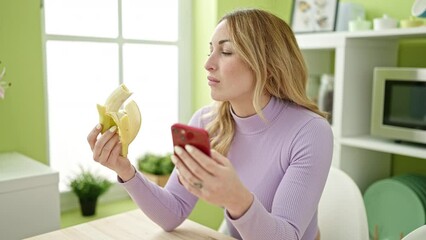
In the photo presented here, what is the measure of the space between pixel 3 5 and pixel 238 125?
1.02 m

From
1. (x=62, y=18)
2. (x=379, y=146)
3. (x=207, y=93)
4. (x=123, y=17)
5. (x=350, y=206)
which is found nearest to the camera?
(x=350, y=206)

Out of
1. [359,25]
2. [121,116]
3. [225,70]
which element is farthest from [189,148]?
[359,25]

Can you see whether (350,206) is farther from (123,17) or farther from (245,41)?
(123,17)

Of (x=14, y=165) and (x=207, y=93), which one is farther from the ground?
(x=207, y=93)

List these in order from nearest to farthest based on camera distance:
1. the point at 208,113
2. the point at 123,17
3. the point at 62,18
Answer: the point at 208,113 → the point at 62,18 → the point at 123,17

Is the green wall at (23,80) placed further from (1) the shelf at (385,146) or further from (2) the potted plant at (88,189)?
(1) the shelf at (385,146)

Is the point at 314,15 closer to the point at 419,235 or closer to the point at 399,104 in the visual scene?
the point at 399,104

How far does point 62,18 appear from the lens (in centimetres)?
188

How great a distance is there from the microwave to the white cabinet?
4.42ft

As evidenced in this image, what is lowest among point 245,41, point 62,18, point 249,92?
point 249,92

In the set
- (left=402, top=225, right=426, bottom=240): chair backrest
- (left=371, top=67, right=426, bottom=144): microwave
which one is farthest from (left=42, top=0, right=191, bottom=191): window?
(left=402, top=225, right=426, bottom=240): chair backrest

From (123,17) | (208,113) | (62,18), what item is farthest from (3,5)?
(208,113)

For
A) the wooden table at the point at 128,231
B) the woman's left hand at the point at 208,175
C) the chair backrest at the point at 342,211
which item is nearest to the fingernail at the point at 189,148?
the woman's left hand at the point at 208,175

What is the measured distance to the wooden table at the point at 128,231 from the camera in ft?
3.64
